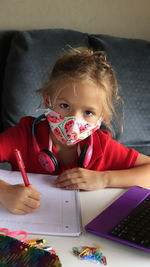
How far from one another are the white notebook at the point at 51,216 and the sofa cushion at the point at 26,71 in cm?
78

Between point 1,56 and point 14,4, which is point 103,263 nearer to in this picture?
point 1,56

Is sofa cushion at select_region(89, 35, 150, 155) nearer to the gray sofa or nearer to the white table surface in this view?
the gray sofa

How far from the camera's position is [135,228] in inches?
26.7

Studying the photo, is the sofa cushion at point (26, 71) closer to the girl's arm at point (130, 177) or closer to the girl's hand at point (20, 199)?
the girl's arm at point (130, 177)

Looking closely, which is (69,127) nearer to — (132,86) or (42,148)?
(42,148)

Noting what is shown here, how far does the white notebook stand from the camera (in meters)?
0.68

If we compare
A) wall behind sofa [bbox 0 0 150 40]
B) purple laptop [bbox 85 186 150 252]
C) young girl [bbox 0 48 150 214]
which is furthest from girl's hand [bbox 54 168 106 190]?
wall behind sofa [bbox 0 0 150 40]

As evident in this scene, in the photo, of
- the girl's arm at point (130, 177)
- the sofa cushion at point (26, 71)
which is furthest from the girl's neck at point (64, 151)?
the sofa cushion at point (26, 71)

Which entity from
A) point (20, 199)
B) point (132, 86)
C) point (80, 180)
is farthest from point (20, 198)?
point (132, 86)

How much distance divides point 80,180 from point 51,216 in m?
0.21

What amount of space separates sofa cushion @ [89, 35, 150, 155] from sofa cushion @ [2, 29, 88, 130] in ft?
1.05

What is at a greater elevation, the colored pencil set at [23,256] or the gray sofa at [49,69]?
the colored pencil set at [23,256]

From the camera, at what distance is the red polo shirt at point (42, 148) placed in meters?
1.12

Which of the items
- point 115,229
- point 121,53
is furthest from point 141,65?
point 115,229
